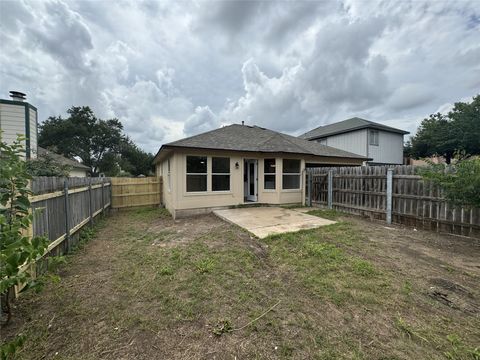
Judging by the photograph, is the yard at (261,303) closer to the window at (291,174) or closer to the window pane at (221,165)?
the window pane at (221,165)

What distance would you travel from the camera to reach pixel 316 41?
10672 mm

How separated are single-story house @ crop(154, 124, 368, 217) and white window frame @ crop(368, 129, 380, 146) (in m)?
9.63

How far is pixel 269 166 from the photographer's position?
1032cm

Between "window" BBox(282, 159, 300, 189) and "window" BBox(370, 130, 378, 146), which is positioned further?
"window" BBox(370, 130, 378, 146)

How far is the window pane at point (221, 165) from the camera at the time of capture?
9305 mm

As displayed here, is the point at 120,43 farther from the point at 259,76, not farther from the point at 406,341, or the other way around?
the point at 406,341

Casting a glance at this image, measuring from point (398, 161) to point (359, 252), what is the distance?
20.8 m

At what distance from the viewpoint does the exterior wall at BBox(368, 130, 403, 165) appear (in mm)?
18880

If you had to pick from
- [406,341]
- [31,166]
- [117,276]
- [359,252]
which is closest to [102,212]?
[31,166]

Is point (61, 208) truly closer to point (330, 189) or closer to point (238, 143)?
point (238, 143)

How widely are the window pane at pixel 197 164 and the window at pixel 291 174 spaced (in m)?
3.81

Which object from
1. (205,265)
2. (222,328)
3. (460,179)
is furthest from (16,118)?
(460,179)

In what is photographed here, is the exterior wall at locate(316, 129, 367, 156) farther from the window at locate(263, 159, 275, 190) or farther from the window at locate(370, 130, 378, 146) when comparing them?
the window at locate(263, 159, 275, 190)

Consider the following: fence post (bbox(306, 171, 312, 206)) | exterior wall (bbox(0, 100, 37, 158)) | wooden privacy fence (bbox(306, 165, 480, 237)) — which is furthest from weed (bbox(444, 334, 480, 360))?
exterior wall (bbox(0, 100, 37, 158))
